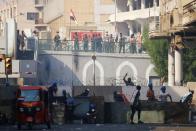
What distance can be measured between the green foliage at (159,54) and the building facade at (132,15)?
12.6 meters

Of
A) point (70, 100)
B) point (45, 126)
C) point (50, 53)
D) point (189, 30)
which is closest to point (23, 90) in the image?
point (45, 126)

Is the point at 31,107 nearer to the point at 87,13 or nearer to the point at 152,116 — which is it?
the point at 152,116

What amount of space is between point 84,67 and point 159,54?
21.4ft

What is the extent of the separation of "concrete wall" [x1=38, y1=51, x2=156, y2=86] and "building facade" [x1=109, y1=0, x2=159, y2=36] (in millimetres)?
15477

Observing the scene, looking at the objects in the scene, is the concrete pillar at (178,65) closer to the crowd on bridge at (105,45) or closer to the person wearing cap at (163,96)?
the crowd on bridge at (105,45)

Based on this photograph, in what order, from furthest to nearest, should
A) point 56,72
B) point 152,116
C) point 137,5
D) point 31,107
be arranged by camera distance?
point 137,5 < point 56,72 < point 152,116 < point 31,107

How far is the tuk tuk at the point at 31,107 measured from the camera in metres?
41.2

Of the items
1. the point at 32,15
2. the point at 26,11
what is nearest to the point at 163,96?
the point at 32,15

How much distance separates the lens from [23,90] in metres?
41.5

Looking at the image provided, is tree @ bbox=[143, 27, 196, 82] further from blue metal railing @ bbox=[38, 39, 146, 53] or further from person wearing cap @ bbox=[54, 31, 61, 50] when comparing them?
person wearing cap @ bbox=[54, 31, 61, 50]

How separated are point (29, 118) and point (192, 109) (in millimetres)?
12306

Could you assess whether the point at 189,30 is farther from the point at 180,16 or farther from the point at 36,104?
the point at 36,104

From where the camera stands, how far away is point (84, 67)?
85.5 m

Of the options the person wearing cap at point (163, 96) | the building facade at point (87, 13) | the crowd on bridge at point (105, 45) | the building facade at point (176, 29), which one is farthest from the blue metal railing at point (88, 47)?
the building facade at point (87, 13)
